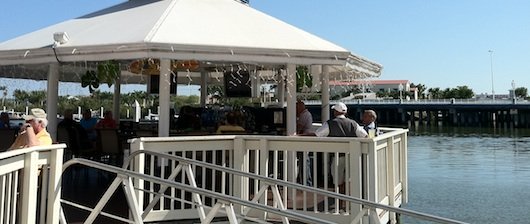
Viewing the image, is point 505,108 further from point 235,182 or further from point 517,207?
point 235,182

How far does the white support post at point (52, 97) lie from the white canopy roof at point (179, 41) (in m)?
0.46

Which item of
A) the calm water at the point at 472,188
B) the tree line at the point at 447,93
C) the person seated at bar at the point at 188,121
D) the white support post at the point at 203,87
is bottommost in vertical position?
the calm water at the point at 472,188

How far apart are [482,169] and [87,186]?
776 inches

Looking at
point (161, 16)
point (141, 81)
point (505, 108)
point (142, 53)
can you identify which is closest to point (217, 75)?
point (141, 81)

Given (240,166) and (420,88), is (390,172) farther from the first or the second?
(420,88)

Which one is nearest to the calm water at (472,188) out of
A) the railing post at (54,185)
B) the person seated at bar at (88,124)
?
the person seated at bar at (88,124)

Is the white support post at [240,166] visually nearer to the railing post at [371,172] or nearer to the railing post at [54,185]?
the railing post at [371,172]

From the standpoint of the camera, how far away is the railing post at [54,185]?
12.9 ft

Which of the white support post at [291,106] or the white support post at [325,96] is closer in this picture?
the white support post at [291,106]

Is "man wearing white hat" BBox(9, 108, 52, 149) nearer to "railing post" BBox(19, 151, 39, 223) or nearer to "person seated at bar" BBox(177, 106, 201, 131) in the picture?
"railing post" BBox(19, 151, 39, 223)

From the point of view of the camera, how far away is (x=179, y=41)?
20.2 feet

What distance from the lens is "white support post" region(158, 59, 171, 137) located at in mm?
6406

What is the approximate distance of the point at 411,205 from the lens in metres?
13.8

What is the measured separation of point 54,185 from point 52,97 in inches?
160
